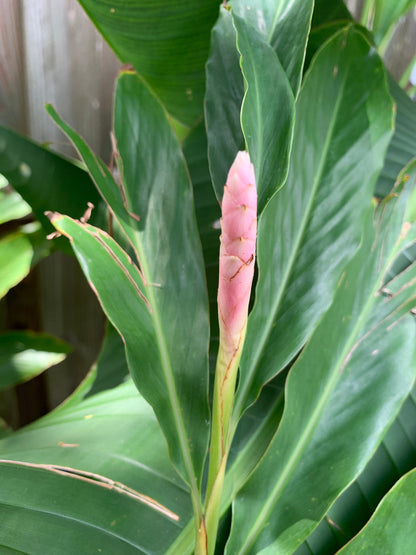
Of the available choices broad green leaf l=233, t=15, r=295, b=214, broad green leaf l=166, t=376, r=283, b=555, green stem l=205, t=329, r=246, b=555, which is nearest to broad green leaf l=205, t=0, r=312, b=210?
broad green leaf l=233, t=15, r=295, b=214

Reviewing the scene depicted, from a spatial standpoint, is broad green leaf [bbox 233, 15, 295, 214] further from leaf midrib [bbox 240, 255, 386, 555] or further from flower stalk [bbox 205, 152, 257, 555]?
leaf midrib [bbox 240, 255, 386, 555]

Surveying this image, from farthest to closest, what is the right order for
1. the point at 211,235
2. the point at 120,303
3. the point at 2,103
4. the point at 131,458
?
the point at 2,103
the point at 211,235
the point at 131,458
the point at 120,303

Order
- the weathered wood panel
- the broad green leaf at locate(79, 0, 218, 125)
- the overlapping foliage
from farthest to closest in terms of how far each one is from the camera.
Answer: the weathered wood panel → the broad green leaf at locate(79, 0, 218, 125) → the overlapping foliage

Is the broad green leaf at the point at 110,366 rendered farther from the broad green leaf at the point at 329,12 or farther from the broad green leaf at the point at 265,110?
the broad green leaf at the point at 329,12

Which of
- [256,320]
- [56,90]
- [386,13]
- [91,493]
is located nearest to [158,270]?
[256,320]

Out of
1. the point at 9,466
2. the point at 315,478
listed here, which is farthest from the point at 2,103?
the point at 315,478

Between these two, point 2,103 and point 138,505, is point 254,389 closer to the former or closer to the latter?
point 138,505
